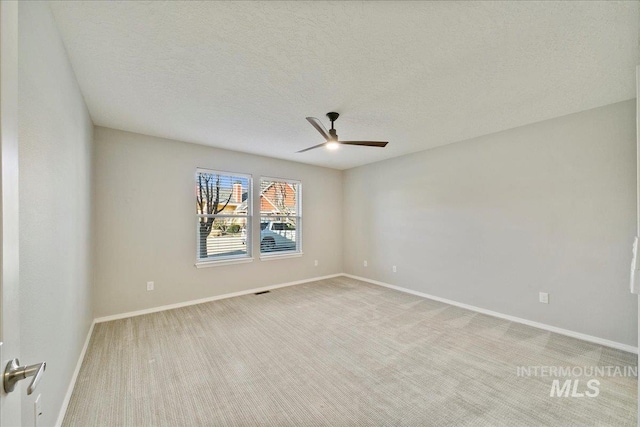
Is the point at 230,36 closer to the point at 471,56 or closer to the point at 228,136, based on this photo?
the point at 471,56

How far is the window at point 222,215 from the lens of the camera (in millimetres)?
4114

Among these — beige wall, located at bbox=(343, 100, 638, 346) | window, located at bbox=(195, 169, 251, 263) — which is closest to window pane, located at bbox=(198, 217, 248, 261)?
window, located at bbox=(195, 169, 251, 263)

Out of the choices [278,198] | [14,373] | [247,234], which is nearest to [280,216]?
[278,198]

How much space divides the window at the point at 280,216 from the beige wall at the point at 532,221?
1946 mm

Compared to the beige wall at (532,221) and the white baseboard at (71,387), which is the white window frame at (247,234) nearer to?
the white baseboard at (71,387)

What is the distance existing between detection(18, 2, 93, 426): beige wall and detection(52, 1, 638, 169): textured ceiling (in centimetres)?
36

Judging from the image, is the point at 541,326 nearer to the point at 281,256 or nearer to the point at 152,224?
the point at 281,256

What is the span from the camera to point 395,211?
480 cm

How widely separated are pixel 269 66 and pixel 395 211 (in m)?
3.49

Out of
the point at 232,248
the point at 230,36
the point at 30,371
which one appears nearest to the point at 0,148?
the point at 30,371

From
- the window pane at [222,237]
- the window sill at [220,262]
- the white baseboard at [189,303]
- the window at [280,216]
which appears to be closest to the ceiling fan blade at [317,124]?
the window at [280,216]

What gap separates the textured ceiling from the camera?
153 centimetres

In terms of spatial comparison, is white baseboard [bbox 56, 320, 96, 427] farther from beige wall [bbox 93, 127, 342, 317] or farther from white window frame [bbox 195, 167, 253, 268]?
white window frame [bbox 195, 167, 253, 268]

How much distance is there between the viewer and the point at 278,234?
5.06 metres
